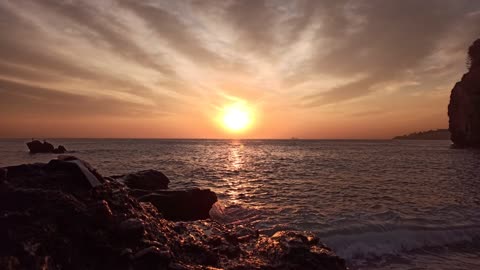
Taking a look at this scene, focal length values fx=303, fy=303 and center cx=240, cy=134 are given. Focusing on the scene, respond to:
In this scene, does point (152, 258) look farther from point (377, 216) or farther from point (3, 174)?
point (377, 216)

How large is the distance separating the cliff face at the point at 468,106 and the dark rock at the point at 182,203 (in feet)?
272

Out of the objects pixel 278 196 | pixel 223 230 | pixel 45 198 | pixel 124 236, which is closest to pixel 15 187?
pixel 45 198

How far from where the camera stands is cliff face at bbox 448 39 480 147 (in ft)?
236

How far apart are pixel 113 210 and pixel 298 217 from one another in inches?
355

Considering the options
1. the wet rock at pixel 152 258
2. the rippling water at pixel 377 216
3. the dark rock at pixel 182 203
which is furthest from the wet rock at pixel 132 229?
the rippling water at pixel 377 216

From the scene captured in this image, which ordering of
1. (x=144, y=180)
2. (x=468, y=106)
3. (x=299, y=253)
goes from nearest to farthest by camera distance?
1. (x=299, y=253)
2. (x=144, y=180)
3. (x=468, y=106)

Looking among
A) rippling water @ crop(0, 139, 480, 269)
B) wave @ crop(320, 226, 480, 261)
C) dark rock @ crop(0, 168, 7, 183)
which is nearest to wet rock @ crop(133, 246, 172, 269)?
dark rock @ crop(0, 168, 7, 183)

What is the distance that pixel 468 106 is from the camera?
72.8 meters

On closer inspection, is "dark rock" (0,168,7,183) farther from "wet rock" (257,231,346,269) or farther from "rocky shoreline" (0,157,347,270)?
"wet rock" (257,231,346,269)

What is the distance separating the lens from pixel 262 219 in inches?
507

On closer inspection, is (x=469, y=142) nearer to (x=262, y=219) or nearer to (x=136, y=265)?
(x=262, y=219)

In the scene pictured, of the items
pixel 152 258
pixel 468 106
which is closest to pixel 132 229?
pixel 152 258

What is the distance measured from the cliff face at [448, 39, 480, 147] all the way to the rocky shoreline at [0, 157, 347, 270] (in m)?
85.2

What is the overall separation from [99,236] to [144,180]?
10680mm
